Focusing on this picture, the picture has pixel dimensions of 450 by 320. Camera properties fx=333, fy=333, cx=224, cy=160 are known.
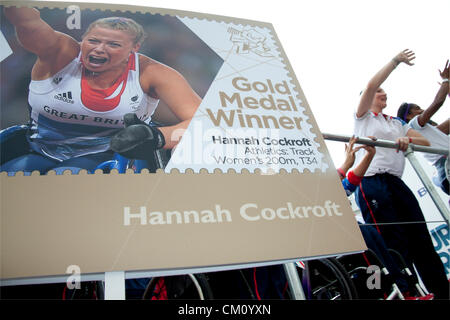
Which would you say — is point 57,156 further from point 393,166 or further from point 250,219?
point 393,166

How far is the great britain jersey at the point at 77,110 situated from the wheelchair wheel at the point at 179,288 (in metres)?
0.42

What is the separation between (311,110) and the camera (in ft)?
3.14

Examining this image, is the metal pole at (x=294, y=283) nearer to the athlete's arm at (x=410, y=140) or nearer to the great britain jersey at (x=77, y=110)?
the great britain jersey at (x=77, y=110)

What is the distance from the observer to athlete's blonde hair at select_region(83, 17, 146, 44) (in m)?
0.92

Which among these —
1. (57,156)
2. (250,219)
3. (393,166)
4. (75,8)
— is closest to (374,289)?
(393,166)

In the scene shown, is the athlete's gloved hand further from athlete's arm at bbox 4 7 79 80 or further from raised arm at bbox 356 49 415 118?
raised arm at bbox 356 49 415 118

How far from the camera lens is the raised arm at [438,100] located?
55.6 inches

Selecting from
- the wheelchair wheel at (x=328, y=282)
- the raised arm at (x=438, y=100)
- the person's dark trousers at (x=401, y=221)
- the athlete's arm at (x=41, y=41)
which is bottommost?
the wheelchair wheel at (x=328, y=282)

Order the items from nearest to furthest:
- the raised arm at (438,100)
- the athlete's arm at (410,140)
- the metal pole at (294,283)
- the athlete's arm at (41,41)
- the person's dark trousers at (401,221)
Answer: the metal pole at (294,283)
the athlete's arm at (41,41)
the person's dark trousers at (401,221)
the athlete's arm at (410,140)
the raised arm at (438,100)

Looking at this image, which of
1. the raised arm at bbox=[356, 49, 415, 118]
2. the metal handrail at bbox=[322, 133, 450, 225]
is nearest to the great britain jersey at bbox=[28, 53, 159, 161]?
the metal handrail at bbox=[322, 133, 450, 225]

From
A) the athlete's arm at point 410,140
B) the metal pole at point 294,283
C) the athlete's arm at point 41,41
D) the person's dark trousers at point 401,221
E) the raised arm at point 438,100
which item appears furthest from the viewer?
the raised arm at point 438,100

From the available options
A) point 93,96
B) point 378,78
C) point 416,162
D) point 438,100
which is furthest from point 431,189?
point 93,96

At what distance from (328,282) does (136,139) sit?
69cm

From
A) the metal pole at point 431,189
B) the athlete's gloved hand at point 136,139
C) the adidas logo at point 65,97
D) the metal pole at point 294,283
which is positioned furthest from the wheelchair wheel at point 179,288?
the metal pole at point 431,189
